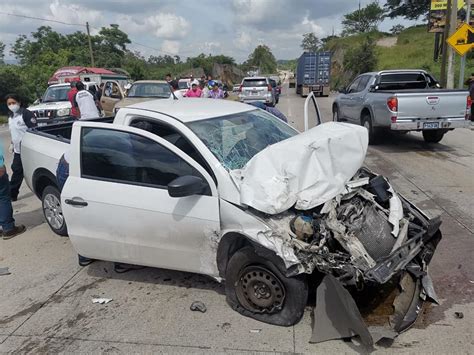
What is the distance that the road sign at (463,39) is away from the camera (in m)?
15.5

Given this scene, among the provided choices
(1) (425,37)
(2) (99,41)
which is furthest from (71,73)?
(1) (425,37)

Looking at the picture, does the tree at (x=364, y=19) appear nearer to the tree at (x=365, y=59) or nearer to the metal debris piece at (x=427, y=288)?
the tree at (x=365, y=59)

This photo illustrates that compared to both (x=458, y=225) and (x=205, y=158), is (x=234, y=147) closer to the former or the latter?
(x=205, y=158)

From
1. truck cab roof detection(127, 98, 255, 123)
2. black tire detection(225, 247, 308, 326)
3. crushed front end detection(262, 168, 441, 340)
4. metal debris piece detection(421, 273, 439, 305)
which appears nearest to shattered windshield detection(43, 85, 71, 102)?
truck cab roof detection(127, 98, 255, 123)

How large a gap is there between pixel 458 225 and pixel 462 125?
507 centimetres

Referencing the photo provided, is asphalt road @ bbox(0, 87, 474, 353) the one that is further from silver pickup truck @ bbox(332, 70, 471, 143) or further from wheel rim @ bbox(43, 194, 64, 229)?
silver pickup truck @ bbox(332, 70, 471, 143)

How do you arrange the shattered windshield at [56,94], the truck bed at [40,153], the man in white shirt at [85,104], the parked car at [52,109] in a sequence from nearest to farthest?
1. the truck bed at [40,153]
2. the man in white shirt at [85,104]
3. the parked car at [52,109]
4. the shattered windshield at [56,94]

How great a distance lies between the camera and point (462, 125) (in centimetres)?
953

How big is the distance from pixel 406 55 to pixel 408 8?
32729mm

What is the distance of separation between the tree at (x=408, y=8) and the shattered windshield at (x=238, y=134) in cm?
7530

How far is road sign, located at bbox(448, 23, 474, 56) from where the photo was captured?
15.5 metres

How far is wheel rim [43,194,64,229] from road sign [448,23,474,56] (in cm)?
1530

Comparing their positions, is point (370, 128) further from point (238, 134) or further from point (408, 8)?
point (408, 8)

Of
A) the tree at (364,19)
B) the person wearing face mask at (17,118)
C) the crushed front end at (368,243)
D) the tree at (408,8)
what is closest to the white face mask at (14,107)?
the person wearing face mask at (17,118)
